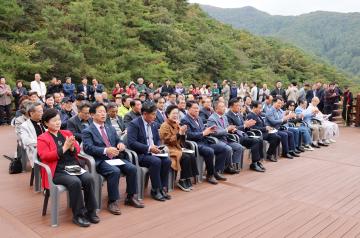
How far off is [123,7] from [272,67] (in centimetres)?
1586

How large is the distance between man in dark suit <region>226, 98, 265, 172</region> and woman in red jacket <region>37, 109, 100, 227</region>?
3145mm

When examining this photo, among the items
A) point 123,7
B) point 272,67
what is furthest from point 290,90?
point 272,67

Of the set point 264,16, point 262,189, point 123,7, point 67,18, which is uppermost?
point 264,16

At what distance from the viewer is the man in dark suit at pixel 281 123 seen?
6.83 meters

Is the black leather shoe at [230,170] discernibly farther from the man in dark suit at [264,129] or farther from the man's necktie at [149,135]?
the man's necktie at [149,135]

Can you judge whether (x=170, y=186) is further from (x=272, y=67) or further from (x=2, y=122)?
(x=272, y=67)

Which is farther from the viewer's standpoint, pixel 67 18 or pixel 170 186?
pixel 67 18

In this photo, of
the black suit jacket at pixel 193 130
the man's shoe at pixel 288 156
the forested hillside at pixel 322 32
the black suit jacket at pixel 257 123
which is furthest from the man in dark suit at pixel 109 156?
the forested hillside at pixel 322 32

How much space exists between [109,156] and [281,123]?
4.10m

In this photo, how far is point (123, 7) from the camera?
2086 centimetres

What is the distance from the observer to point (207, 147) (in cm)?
516

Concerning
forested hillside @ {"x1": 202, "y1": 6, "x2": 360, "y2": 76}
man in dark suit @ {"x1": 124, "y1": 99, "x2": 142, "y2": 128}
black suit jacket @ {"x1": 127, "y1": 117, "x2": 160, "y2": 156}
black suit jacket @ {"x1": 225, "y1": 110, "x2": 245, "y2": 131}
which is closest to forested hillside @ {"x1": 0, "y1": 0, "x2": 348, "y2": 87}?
man in dark suit @ {"x1": 124, "y1": 99, "x2": 142, "y2": 128}

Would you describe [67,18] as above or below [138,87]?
above

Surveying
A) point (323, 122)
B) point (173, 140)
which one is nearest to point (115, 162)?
point (173, 140)
